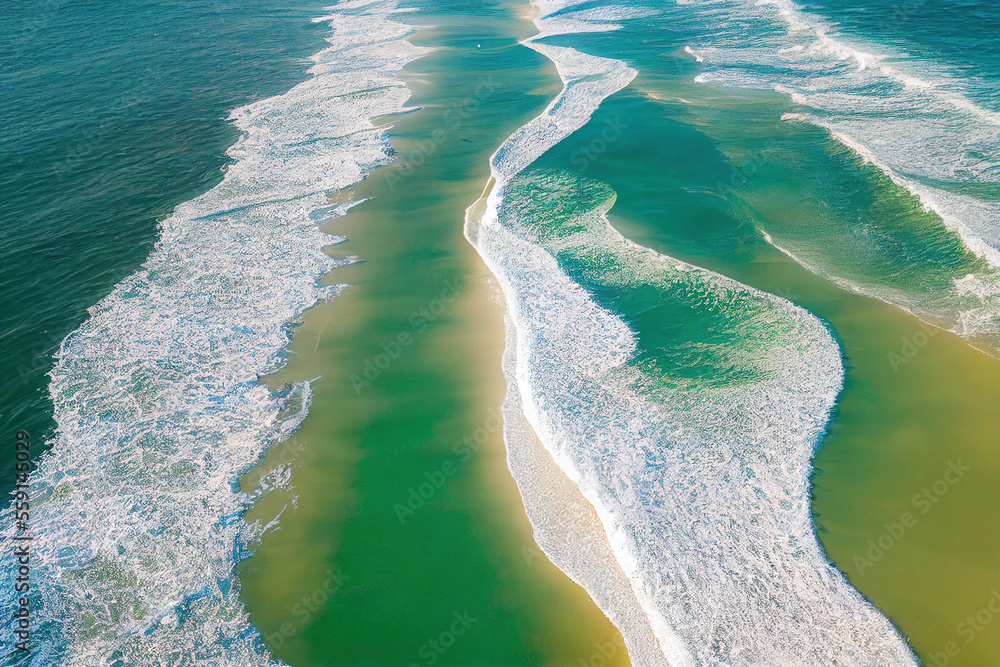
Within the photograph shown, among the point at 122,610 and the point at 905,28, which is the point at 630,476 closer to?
the point at 122,610

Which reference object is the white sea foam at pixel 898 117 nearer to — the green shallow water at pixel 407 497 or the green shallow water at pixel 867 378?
the green shallow water at pixel 867 378

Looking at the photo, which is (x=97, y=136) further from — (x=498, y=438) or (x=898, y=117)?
(x=898, y=117)

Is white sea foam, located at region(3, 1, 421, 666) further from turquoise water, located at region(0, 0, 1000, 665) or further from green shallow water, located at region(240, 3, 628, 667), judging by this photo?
green shallow water, located at region(240, 3, 628, 667)

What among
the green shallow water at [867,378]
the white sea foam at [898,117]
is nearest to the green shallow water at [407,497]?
the green shallow water at [867,378]

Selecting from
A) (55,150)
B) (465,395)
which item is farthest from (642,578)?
(55,150)

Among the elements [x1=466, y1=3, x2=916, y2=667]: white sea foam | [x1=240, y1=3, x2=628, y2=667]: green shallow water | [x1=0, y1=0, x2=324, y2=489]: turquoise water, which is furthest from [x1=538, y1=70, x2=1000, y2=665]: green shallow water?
[x1=0, y1=0, x2=324, y2=489]: turquoise water
